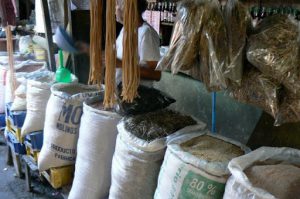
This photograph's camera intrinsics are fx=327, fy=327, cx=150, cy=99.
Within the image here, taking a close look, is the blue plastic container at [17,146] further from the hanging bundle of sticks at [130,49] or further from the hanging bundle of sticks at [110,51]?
the hanging bundle of sticks at [130,49]

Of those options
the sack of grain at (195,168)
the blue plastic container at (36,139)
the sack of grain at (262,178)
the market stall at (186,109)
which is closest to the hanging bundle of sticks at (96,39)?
the market stall at (186,109)

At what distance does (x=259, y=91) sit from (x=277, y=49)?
141 millimetres

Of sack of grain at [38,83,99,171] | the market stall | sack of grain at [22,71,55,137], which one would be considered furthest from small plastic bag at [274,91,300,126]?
sack of grain at [22,71,55,137]

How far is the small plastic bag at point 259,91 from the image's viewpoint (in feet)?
3.16

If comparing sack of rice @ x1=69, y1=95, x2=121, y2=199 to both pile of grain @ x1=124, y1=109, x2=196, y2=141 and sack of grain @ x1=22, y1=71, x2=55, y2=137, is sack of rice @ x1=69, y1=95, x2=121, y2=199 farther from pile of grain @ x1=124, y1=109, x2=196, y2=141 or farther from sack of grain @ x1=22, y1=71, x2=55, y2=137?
sack of grain @ x1=22, y1=71, x2=55, y2=137

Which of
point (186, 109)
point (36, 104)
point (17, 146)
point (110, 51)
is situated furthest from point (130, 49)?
point (17, 146)

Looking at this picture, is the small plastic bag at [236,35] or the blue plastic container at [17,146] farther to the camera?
the blue plastic container at [17,146]

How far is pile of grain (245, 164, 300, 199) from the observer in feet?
2.95

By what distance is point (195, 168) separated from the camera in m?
1.06

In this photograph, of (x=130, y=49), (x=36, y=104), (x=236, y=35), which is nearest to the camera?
(x=236, y=35)

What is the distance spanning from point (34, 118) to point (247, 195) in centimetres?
169

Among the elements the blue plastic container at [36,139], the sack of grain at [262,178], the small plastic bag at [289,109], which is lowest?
the blue plastic container at [36,139]

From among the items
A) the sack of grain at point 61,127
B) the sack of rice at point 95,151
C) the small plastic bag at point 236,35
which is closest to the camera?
the small plastic bag at point 236,35

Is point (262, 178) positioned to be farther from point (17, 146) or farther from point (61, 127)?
point (17, 146)
